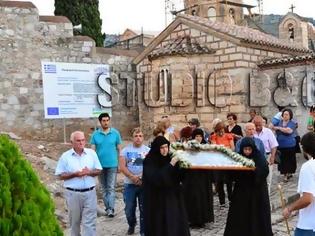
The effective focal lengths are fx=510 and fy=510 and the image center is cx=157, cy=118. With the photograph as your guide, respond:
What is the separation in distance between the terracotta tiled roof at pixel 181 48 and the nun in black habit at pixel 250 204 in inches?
348

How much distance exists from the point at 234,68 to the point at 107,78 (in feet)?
13.6

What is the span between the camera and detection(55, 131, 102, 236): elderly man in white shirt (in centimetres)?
627

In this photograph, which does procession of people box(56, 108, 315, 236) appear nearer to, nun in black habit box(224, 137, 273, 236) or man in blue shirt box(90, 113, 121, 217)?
nun in black habit box(224, 137, 273, 236)

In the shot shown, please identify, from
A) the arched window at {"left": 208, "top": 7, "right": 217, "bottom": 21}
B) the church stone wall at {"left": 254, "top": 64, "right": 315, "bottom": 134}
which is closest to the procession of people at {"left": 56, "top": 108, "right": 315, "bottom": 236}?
the church stone wall at {"left": 254, "top": 64, "right": 315, "bottom": 134}

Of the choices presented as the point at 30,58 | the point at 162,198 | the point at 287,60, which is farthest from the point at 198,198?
the point at 30,58

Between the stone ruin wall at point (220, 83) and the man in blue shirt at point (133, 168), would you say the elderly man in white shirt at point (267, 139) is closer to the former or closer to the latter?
the man in blue shirt at point (133, 168)

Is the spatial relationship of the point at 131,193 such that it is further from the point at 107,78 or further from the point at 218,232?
the point at 107,78

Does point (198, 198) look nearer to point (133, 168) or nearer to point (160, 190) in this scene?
point (133, 168)

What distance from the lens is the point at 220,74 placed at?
579 inches

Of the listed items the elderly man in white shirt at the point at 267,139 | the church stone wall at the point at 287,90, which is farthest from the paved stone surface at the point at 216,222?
the church stone wall at the point at 287,90

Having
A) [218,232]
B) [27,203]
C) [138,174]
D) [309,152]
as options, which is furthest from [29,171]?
[218,232]

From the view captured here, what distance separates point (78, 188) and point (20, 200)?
12.8ft

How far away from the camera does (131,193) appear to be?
717cm

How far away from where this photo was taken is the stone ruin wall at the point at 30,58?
48.6ft
